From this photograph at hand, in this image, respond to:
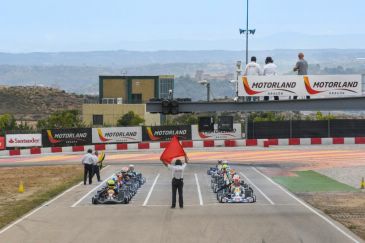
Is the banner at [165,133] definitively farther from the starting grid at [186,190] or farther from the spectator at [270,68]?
the spectator at [270,68]

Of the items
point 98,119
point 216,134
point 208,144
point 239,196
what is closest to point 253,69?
point 239,196

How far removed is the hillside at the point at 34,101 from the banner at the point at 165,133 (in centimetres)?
9995

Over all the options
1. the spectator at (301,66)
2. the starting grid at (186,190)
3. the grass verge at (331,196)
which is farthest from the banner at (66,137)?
the spectator at (301,66)

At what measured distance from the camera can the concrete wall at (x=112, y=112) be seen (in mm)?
102125

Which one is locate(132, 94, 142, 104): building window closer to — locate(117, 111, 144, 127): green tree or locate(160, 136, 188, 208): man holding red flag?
locate(117, 111, 144, 127): green tree

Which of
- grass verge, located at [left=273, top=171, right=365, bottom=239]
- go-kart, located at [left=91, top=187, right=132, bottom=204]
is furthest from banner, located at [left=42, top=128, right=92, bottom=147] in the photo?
go-kart, located at [left=91, top=187, right=132, bottom=204]

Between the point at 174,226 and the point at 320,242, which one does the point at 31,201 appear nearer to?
the point at 174,226

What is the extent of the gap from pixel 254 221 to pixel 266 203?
4809 millimetres

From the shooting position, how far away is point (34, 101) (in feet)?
584

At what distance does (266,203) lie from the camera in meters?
25.6

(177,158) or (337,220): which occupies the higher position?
(177,158)

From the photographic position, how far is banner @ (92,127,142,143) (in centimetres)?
5900

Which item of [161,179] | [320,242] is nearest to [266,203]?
[320,242]

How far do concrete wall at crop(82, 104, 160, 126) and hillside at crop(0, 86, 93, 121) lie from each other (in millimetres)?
56273
